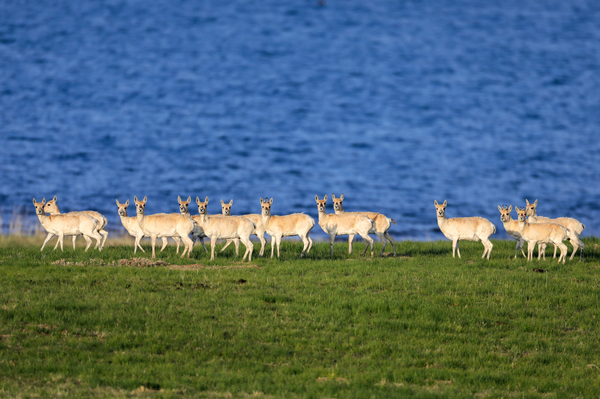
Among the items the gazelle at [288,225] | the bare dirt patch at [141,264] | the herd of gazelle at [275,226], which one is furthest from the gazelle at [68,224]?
the gazelle at [288,225]

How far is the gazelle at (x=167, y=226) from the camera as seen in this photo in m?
23.6

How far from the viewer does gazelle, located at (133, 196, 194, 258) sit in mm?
23625

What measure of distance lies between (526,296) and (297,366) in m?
8.34

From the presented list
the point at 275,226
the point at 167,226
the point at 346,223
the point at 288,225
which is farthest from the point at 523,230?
the point at 167,226

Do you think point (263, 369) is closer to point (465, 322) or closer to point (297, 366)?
point (297, 366)

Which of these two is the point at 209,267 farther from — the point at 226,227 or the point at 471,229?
the point at 471,229

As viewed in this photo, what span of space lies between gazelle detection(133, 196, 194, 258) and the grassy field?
51.0 inches

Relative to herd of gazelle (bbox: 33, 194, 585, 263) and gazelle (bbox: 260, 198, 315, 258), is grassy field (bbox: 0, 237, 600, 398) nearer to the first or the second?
herd of gazelle (bbox: 33, 194, 585, 263)

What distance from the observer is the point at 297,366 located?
1341 cm

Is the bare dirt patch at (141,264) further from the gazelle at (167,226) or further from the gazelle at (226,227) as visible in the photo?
the gazelle at (226,227)

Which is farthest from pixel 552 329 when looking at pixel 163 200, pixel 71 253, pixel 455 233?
pixel 163 200

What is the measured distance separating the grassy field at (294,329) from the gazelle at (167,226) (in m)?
1.30

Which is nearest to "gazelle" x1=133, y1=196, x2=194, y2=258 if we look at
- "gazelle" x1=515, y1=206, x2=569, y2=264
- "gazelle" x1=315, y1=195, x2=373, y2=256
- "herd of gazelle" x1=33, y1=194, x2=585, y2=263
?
"herd of gazelle" x1=33, y1=194, x2=585, y2=263

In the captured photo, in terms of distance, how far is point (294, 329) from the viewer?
1550 cm
